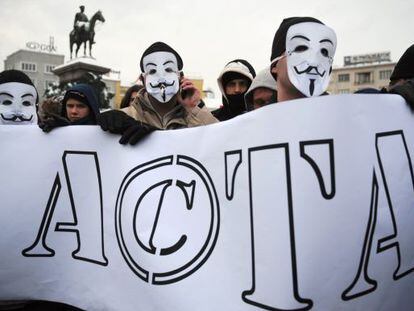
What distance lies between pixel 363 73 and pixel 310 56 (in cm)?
7062

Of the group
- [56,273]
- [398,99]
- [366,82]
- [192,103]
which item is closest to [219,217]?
[398,99]

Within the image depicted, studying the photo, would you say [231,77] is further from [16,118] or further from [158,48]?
[16,118]

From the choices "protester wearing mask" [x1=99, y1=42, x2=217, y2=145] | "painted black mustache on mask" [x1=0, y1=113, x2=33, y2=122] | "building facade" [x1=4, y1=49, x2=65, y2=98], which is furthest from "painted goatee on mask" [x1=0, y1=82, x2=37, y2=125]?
"building facade" [x1=4, y1=49, x2=65, y2=98]

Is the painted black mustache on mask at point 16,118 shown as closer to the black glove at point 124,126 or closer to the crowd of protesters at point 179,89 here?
the crowd of protesters at point 179,89

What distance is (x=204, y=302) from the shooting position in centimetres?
159

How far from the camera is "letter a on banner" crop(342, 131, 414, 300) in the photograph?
4.51 feet

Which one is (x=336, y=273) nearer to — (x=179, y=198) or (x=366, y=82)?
(x=179, y=198)

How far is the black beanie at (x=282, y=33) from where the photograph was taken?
1851 mm

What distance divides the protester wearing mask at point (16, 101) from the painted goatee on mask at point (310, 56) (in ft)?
5.30

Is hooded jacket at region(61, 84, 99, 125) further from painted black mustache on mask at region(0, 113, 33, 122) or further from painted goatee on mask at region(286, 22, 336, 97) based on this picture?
painted goatee on mask at region(286, 22, 336, 97)

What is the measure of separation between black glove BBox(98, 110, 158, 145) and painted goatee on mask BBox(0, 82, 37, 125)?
2.41ft

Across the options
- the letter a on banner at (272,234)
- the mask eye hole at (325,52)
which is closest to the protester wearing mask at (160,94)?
the mask eye hole at (325,52)

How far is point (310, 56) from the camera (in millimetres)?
1747

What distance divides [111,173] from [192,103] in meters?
1.46
